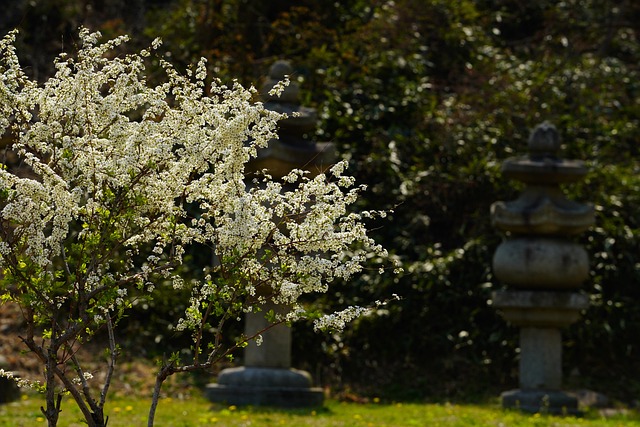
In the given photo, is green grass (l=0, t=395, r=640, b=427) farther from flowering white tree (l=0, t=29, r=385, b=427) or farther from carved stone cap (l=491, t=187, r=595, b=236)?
flowering white tree (l=0, t=29, r=385, b=427)

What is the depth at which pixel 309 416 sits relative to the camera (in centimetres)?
913

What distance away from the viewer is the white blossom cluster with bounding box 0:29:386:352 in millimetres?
4484

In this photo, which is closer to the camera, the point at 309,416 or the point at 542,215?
the point at 309,416

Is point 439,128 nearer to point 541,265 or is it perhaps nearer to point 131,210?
point 541,265

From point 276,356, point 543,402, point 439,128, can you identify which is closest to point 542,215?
point 543,402

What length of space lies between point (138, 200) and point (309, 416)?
16.4ft

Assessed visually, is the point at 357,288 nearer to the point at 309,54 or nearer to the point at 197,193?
the point at 309,54

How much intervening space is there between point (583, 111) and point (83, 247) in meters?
9.91

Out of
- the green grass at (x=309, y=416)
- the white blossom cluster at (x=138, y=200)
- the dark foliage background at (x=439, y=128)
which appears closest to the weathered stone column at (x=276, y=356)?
the green grass at (x=309, y=416)

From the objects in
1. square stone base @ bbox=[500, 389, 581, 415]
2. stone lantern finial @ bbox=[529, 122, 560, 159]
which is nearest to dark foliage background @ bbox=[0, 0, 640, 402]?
square stone base @ bbox=[500, 389, 581, 415]

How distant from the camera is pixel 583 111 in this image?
13.6 metres

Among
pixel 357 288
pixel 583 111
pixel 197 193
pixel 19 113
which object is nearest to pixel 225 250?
pixel 197 193

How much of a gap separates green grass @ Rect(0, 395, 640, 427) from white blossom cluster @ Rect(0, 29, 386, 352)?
3.85 metres

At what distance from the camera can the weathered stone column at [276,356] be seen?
970 centimetres
